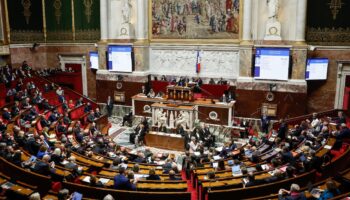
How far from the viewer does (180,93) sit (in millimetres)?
18453

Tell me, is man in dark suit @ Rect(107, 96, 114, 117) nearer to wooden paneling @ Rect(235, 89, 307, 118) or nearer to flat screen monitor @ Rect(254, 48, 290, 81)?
wooden paneling @ Rect(235, 89, 307, 118)

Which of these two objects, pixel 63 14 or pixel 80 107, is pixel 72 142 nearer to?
pixel 80 107

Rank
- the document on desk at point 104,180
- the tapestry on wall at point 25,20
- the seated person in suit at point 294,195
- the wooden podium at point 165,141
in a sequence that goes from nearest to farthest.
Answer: the seated person in suit at point 294,195, the document on desk at point 104,180, the wooden podium at point 165,141, the tapestry on wall at point 25,20

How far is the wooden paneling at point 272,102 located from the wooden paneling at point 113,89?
21.9 ft

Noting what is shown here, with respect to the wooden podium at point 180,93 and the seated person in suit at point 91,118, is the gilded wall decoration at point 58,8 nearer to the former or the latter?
the seated person in suit at point 91,118

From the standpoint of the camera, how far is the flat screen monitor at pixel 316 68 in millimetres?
17516

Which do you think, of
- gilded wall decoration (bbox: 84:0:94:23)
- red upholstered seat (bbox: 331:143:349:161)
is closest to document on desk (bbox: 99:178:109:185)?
red upholstered seat (bbox: 331:143:349:161)

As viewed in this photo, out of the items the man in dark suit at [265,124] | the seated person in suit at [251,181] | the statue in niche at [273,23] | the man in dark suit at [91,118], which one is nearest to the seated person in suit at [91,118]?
the man in dark suit at [91,118]

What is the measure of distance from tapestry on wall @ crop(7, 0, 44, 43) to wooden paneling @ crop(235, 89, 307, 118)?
1579 cm

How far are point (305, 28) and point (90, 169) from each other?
14340mm

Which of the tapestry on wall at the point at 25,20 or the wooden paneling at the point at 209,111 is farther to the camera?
the tapestry on wall at the point at 25,20

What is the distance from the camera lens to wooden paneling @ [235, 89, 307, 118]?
17.7 m

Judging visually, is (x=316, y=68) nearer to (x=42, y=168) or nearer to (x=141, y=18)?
(x=141, y=18)

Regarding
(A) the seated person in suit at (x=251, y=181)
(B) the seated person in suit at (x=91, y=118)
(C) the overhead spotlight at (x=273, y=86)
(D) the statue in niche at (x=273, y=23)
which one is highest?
(D) the statue in niche at (x=273, y=23)
